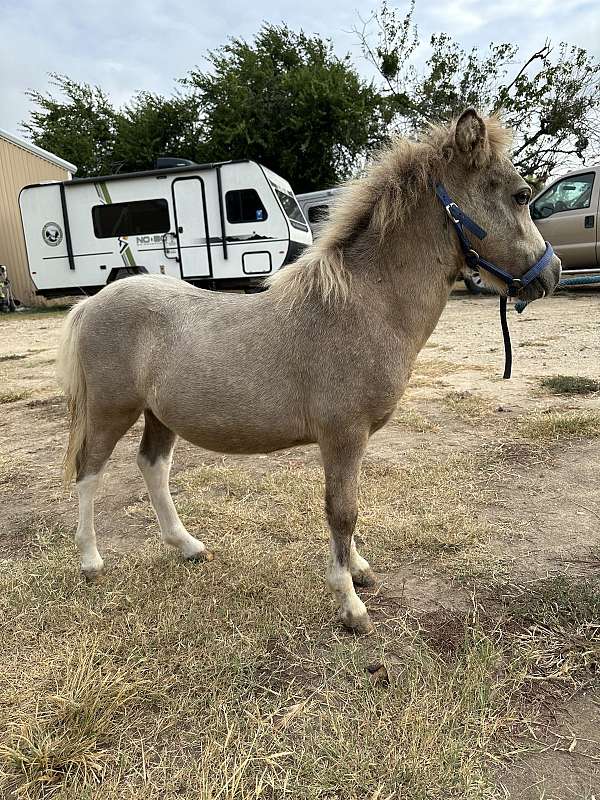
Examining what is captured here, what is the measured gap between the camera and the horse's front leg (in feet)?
7.07

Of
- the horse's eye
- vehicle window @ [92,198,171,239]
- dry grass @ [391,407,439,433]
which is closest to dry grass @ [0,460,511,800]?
dry grass @ [391,407,439,433]

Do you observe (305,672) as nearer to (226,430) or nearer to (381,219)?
(226,430)

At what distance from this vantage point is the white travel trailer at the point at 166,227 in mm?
11641

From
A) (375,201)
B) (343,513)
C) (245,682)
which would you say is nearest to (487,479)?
(343,513)

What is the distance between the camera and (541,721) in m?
1.72

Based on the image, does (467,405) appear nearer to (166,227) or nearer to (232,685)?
(232,685)

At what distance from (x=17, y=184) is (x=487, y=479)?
64.4 ft

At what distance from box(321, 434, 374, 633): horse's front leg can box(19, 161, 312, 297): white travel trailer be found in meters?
10.1

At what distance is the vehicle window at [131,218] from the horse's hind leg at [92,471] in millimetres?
10584

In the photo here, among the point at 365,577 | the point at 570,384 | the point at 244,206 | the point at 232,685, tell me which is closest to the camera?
the point at 232,685

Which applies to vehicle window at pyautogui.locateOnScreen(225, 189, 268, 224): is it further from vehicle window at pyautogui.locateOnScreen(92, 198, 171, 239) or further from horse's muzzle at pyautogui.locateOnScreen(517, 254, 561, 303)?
horse's muzzle at pyautogui.locateOnScreen(517, 254, 561, 303)

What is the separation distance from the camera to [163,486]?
280 centimetres

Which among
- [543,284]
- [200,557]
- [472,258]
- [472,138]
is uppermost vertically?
[472,138]

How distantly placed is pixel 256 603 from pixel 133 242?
1166 centimetres
